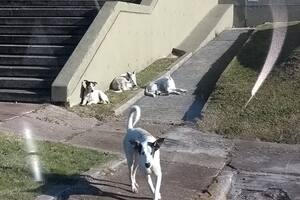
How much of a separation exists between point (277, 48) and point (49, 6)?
524 centimetres

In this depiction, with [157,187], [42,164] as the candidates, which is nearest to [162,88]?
[42,164]

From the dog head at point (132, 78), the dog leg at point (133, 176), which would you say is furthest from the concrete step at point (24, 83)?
the dog leg at point (133, 176)

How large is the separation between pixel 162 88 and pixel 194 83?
1000 millimetres

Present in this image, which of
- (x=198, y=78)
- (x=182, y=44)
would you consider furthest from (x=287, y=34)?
(x=198, y=78)

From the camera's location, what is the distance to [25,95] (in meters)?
10.1

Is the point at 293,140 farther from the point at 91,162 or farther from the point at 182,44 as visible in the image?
the point at 182,44

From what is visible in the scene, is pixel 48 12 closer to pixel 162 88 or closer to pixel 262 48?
pixel 162 88

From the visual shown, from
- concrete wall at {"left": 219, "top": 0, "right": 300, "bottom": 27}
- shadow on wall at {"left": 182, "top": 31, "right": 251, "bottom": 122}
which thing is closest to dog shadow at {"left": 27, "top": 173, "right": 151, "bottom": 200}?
shadow on wall at {"left": 182, "top": 31, "right": 251, "bottom": 122}

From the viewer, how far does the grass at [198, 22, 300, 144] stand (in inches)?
346

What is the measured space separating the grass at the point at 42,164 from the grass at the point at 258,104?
2567 millimetres

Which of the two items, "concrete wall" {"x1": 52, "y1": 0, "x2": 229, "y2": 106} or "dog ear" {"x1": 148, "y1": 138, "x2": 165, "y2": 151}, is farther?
"concrete wall" {"x1": 52, "y1": 0, "x2": 229, "y2": 106}

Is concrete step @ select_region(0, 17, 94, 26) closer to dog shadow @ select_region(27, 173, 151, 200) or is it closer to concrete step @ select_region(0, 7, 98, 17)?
concrete step @ select_region(0, 7, 98, 17)

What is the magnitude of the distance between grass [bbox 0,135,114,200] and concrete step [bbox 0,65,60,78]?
328cm

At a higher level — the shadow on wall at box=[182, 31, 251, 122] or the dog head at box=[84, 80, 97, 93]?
the dog head at box=[84, 80, 97, 93]
